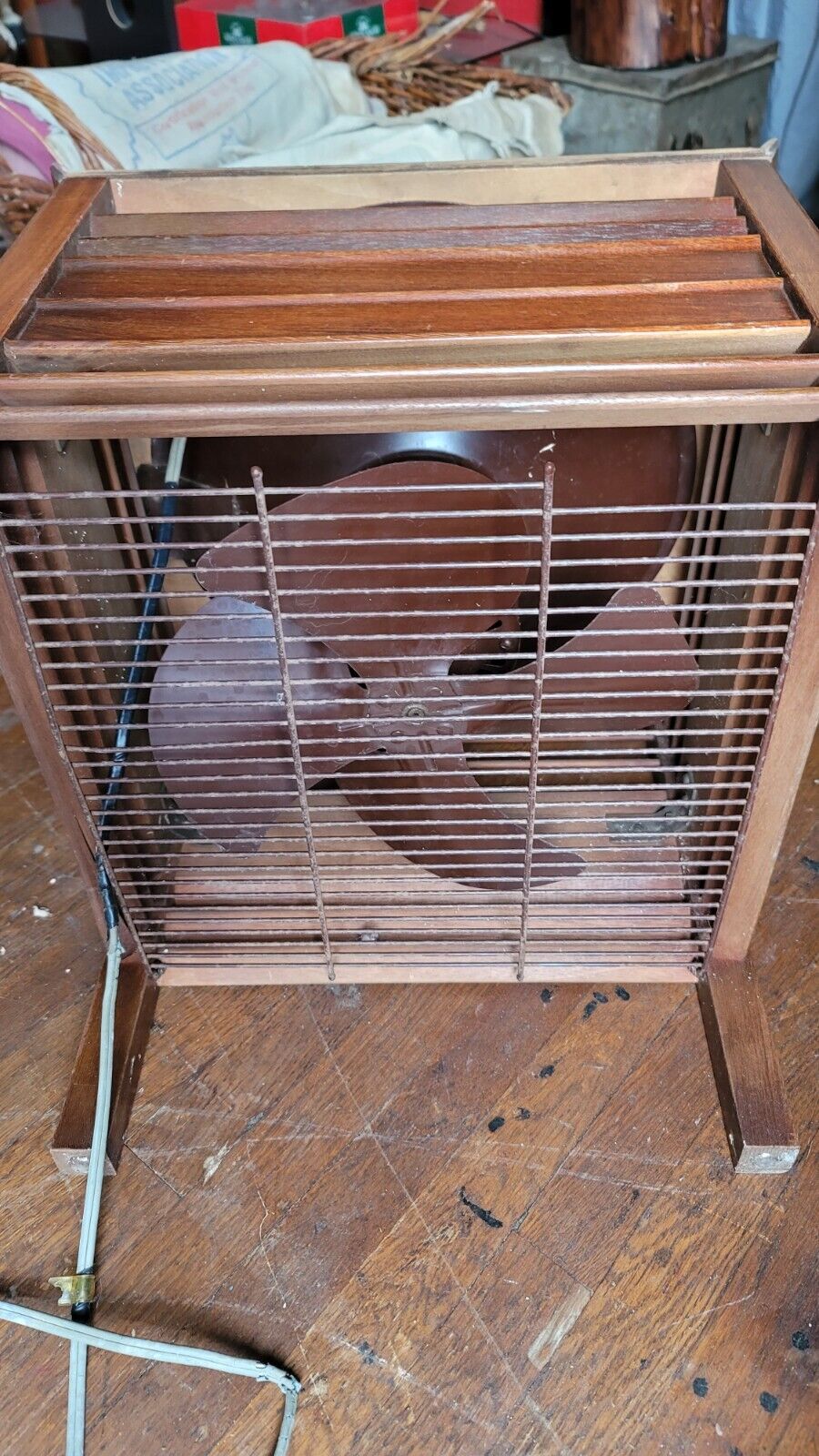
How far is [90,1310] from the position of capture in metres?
0.81

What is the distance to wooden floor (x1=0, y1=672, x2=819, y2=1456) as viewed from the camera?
0.77 metres

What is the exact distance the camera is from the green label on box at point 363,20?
1903 mm

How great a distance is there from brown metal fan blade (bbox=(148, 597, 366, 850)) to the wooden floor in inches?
9.1

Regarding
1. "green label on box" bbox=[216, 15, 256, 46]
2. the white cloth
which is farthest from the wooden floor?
"green label on box" bbox=[216, 15, 256, 46]

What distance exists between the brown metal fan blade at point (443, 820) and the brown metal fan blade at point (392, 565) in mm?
88

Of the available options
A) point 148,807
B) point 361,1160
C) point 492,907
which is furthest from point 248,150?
point 361,1160

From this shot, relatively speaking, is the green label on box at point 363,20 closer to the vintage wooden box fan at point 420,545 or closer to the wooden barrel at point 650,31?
the wooden barrel at point 650,31

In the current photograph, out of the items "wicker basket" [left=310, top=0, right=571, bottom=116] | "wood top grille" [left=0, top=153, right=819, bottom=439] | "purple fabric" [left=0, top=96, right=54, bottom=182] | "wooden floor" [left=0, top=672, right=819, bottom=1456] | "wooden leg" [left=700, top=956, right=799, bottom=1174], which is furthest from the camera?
"wicker basket" [left=310, top=0, right=571, bottom=116]

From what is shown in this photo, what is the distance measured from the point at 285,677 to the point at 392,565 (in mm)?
108

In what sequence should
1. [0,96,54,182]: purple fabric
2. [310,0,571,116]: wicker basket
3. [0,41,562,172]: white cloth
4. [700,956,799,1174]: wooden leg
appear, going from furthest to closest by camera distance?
[310,0,571,116]: wicker basket
[0,41,562,172]: white cloth
[0,96,54,182]: purple fabric
[700,956,799,1174]: wooden leg

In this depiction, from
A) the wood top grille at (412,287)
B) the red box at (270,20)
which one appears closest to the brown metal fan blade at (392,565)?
the wood top grille at (412,287)

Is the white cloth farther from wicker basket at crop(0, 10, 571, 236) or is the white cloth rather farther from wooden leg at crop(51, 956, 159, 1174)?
wooden leg at crop(51, 956, 159, 1174)

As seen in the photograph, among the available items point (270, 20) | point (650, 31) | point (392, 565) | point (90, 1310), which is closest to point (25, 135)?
point (270, 20)

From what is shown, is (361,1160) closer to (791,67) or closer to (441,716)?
(441,716)
